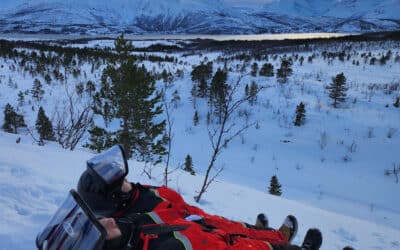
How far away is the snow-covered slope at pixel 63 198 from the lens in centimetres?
252

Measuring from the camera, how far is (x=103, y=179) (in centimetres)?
216

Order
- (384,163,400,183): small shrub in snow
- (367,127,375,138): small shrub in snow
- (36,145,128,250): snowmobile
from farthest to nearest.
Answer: (367,127,375,138): small shrub in snow < (384,163,400,183): small shrub in snow < (36,145,128,250): snowmobile

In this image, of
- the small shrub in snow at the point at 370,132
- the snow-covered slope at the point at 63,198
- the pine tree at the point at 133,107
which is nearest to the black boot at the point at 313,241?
the snow-covered slope at the point at 63,198

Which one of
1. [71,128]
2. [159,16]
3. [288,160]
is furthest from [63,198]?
[159,16]

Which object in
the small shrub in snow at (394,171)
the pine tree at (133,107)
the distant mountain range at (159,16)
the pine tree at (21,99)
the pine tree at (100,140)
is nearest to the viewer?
the small shrub in snow at (394,171)

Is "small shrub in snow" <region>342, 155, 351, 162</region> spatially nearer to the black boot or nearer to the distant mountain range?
the black boot

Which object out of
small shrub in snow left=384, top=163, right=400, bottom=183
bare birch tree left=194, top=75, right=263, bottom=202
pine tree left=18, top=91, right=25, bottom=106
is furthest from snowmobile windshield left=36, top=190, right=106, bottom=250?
pine tree left=18, top=91, right=25, bottom=106

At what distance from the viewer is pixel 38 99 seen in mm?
13789

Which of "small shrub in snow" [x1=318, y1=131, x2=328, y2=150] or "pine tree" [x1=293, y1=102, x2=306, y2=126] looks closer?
"small shrub in snow" [x1=318, y1=131, x2=328, y2=150]

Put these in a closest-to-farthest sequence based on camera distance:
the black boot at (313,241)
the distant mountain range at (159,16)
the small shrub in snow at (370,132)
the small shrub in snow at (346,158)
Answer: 1. the black boot at (313,241)
2. the small shrub in snow at (346,158)
3. the small shrub in snow at (370,132)
4. the distant mountain range at (159,16)

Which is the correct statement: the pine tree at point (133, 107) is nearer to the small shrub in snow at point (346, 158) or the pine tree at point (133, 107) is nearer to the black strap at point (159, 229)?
the small shrub in snow at point (346, 158)

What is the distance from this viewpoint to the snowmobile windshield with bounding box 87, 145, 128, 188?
2146 millimetres

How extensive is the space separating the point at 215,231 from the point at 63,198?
1.60 metres

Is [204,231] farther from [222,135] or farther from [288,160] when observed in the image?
[222,135]
